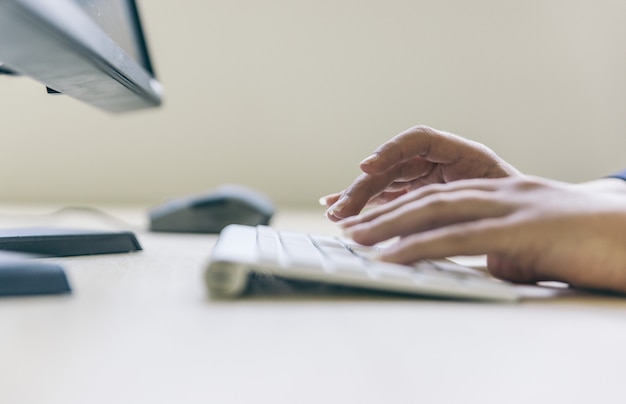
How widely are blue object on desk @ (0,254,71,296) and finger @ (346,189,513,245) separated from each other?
218mm

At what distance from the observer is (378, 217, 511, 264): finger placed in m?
0.41

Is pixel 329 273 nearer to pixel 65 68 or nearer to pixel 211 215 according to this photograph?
pixel 65 68

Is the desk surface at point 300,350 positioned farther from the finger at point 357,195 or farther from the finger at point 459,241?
the finger at point 357,195

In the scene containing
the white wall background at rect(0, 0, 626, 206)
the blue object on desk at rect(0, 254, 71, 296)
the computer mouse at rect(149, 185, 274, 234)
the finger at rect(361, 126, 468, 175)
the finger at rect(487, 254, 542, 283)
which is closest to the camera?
the blue object on desk at rect(0, 254, 71, 296)

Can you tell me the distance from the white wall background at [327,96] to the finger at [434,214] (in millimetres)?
1190

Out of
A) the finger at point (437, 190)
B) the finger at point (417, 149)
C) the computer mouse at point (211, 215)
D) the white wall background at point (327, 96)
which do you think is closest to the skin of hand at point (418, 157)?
the finger at point (417, 149)

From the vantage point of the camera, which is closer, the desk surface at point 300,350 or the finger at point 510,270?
the desk surface at point 300,350

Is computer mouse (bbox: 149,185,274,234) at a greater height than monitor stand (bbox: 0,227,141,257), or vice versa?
monitor stand (bbox: 0,227,141,257)

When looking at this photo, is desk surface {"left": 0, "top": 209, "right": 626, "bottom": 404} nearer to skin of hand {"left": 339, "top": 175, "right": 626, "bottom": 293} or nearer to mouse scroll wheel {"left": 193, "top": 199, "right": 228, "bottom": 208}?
skin of hand {"left": 339, "top": 175, "right": 626, "bottom": 293}

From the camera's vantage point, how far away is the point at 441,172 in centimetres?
76

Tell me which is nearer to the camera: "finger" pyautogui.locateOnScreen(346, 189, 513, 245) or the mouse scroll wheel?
"finger" pyautogui.locateOnScreen(346, 189, 513, 245)

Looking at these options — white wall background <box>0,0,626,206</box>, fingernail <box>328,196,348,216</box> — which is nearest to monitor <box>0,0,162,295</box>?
fingernail <box>328,196,348,216</box>

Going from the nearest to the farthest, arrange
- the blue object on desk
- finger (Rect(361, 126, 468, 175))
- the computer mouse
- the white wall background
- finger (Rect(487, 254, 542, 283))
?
the blue object on desk
finger (Rect(487, 254, 542, 283))
finger (Rect(361, 126, 468, 175))
the computer mouse
the white wall background

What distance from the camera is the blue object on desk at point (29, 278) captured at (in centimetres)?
34
